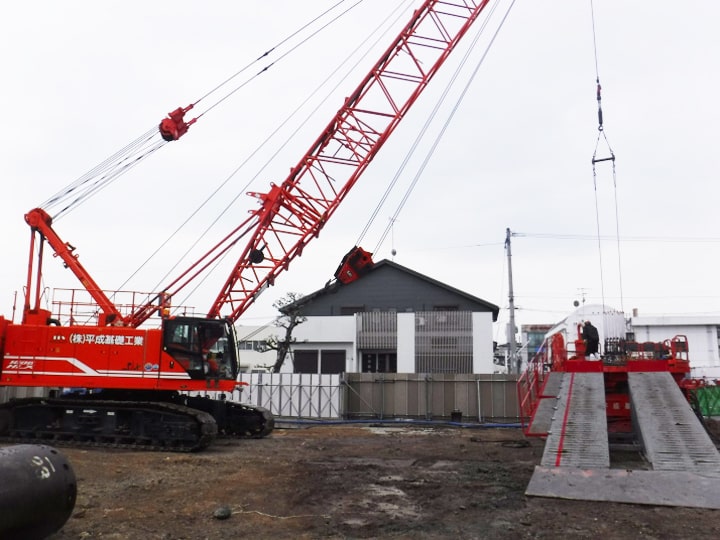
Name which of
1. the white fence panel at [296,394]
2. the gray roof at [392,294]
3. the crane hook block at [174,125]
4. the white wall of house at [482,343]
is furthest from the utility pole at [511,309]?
the crane hook block at [174,125]

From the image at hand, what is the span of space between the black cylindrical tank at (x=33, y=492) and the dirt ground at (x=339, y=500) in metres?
1.23

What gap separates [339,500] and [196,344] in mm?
7970

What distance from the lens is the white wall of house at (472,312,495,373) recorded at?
3841 centimetres

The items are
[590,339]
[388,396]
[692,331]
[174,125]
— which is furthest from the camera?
[692,331]

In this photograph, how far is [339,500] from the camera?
898 cm

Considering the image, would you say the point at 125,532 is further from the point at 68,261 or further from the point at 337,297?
the point at 337,297

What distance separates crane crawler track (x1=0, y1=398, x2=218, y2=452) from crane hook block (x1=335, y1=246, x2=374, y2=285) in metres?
6.36

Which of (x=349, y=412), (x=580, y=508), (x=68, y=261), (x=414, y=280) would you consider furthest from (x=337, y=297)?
(x=580, y=508)

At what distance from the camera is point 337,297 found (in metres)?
43.0

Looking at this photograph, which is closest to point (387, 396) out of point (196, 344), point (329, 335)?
point (196, 344)

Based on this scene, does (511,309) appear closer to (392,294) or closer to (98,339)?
(392,294)

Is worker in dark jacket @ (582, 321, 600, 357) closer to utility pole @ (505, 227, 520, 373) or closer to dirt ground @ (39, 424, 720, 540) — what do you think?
dirt ground @ (39, 424, 720, 540)

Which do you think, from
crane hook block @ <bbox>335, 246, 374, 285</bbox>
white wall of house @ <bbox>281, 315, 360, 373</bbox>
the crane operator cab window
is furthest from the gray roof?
the crane operator cab window

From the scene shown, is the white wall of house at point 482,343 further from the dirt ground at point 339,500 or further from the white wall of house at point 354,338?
the dirt ground at point 339,500
